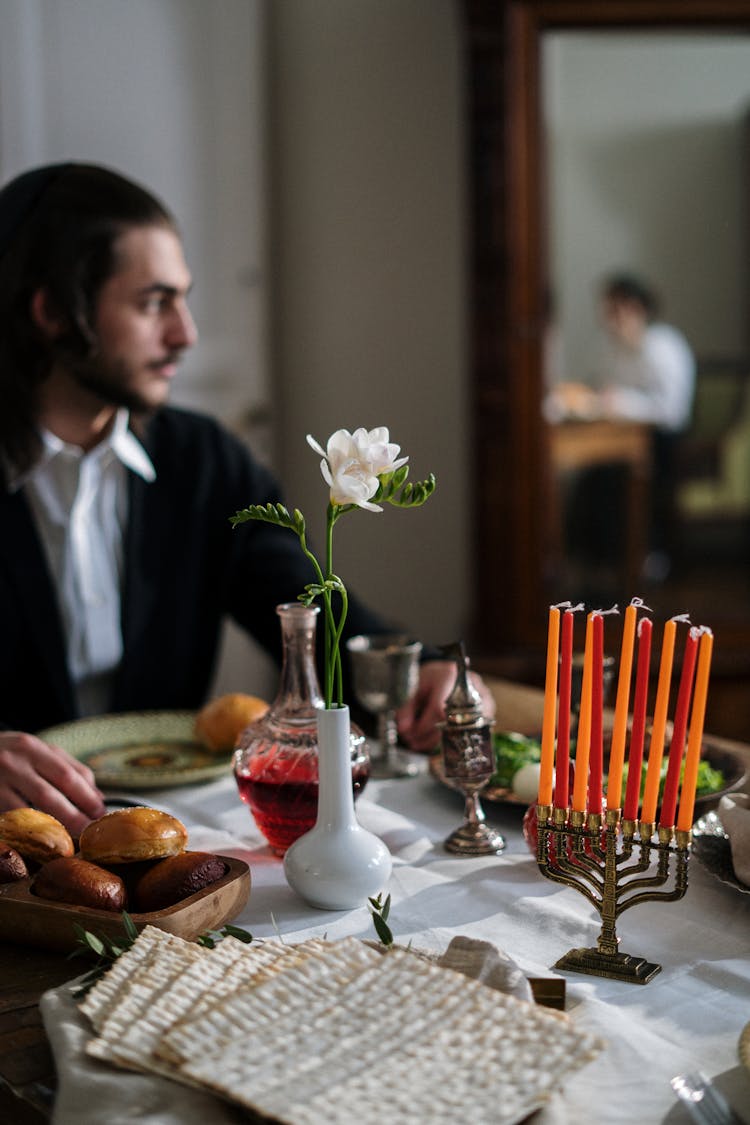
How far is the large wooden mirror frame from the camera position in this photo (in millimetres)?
2787

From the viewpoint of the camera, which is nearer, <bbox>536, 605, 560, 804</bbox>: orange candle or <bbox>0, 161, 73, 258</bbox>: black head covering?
<bbox>536, 605, 560, 804</bbox>: orange candle

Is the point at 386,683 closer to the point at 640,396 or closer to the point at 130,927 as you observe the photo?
the point at 130,927

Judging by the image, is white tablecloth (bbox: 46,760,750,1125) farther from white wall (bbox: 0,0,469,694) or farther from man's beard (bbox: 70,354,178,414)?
white wall (bbox: 0,0,469,694)

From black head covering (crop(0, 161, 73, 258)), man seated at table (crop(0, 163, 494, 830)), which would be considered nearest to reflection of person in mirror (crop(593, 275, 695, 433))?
man seated at table (crop(0, 163, 494, 830))

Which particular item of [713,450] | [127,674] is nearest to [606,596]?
[713,450]

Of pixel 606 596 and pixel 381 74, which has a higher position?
pixel 381 74

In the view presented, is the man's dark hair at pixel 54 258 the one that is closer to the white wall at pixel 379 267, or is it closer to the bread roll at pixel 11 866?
the bread roll at pixel 11 866

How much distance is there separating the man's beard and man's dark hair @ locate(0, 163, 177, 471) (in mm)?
23

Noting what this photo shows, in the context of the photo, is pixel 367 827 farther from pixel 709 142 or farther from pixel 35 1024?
pixel 709 142

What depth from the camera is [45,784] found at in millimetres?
1119

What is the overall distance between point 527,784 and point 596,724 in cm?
38

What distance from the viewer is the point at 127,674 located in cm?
200

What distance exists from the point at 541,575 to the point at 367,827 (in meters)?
1.85

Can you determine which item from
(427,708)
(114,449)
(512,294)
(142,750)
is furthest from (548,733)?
(512,294)
